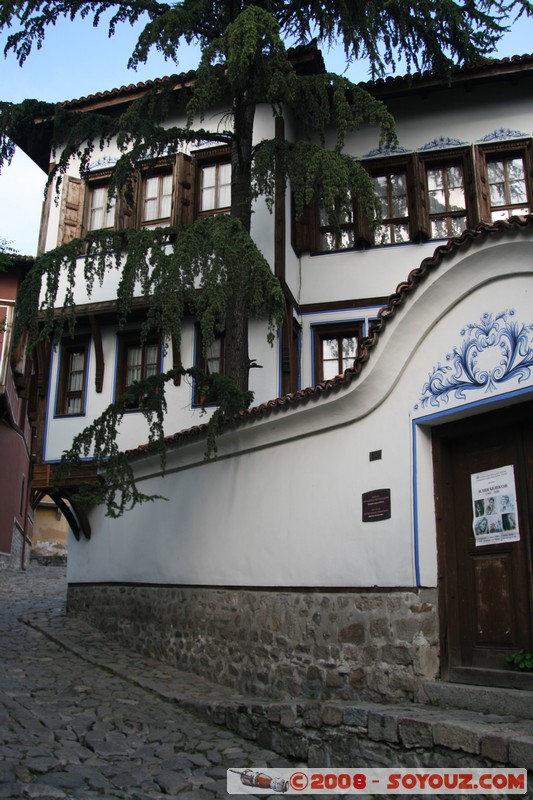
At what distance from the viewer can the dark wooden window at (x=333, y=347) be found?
11.7 metres

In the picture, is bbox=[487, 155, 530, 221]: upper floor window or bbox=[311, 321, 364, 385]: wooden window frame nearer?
bbox=[487, 155, 530, 221]: upper floor window

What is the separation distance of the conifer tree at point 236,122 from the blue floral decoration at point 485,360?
2875mm

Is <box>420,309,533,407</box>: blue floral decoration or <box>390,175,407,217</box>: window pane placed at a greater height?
<box>390,175,407,217</box>: window pane

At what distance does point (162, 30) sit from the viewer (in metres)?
10.1

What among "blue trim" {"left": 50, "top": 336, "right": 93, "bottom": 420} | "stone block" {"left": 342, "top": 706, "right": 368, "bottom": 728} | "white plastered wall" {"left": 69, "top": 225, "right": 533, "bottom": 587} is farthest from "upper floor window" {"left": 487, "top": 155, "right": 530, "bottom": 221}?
"stone block" {"left": 342, "top": 706, "right": 368, "bottom": 728}

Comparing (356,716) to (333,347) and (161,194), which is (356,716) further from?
(161,194)

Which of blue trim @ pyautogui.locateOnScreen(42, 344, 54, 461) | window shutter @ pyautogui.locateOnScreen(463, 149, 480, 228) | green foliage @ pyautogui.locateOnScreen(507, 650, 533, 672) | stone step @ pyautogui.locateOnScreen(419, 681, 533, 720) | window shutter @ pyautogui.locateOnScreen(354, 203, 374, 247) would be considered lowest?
stone step @ pyautogui.locateOnScreen(419, 681, 533, 720)

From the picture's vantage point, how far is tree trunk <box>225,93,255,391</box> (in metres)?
10.2

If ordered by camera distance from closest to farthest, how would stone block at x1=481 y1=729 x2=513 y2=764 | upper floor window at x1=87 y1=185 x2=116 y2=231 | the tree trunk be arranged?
stone block at x1=481 y1=729 x2=513 y2=764 → the tree trunk → upper floor window at x1=87 y1=185 x2=116 y2=231

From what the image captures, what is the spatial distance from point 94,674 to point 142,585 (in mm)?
1563

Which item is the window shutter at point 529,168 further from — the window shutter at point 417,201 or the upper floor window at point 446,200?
the window shutter at point 417,201

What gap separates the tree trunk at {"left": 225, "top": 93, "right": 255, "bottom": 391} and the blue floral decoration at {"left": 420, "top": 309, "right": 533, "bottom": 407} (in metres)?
3.90

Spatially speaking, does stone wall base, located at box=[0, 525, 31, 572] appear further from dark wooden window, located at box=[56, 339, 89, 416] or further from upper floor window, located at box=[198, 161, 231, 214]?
upper floor window, located at box=[198, 161, 231, 214]

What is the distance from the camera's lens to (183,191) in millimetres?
12430
